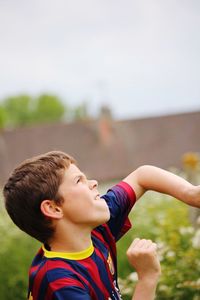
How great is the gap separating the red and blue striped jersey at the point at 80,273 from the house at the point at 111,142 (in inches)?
984

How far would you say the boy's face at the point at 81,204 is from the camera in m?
2.31

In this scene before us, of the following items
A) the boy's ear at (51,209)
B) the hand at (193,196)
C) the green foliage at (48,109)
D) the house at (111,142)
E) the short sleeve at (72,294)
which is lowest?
the green foliage at (48,109)

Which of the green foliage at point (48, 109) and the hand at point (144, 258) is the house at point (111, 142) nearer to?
the hand at point (144, 258)

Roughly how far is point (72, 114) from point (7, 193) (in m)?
66.9

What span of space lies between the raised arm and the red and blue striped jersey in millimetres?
155

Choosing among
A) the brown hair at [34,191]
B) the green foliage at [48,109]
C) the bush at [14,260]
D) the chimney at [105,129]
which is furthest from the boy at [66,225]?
the green foliage at [48,109]

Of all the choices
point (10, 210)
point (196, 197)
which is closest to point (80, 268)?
point (10, 210)

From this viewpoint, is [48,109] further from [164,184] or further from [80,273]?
[80,273]

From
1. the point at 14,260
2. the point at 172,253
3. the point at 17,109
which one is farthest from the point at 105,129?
the point at 17,109

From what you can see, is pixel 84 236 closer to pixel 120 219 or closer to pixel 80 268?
pixel 80 268

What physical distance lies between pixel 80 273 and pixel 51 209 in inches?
10.4

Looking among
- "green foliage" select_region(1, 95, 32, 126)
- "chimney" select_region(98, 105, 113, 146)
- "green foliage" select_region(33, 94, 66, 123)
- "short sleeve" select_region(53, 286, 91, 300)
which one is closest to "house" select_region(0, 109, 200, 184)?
"chimney" select_region(98, 105, 113, 146)

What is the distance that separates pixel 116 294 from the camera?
7.98ft

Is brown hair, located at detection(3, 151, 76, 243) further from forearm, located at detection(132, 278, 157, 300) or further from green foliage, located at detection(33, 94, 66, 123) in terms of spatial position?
green foliage, located at detection(33, 94, 66, 123)
